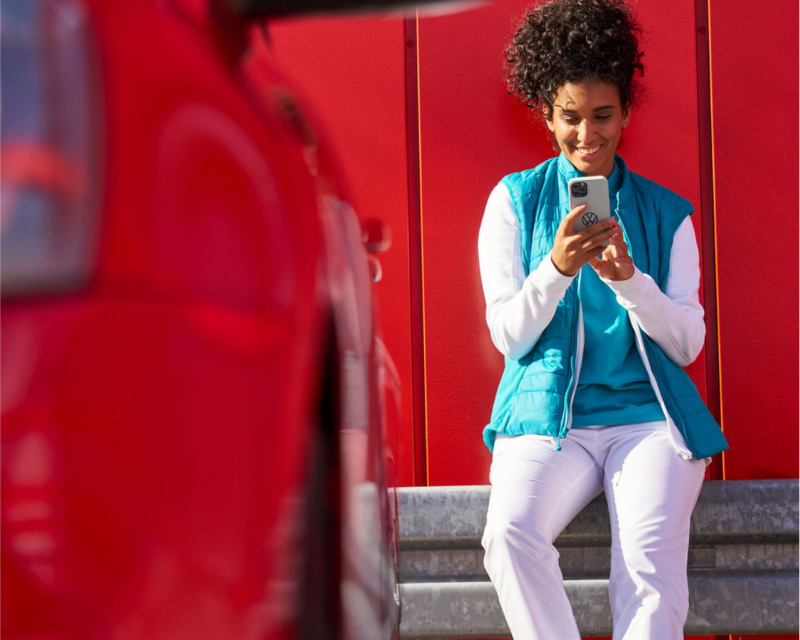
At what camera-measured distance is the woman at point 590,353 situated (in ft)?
6.23

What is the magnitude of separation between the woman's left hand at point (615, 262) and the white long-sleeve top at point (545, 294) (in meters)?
0.02

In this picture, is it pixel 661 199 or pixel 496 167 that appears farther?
pixel 496 167

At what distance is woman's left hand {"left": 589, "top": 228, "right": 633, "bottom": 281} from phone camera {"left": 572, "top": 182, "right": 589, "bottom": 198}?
0.13m

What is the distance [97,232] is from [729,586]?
2064 millimetres

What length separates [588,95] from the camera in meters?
2.40

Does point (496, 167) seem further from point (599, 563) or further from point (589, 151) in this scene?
point (599, 563)

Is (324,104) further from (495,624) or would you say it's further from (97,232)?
(97,232)

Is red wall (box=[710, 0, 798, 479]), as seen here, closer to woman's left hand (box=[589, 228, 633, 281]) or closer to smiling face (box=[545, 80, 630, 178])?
smiling face (box=[545, 80, 630, 178])

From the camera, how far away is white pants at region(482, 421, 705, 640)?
6.07 ft

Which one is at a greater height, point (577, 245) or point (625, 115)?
point (625, 115)

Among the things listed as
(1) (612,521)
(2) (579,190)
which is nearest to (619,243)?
(2) (579,190)

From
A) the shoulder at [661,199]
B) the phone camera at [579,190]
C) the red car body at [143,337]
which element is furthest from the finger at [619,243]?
the red car body at [143,337]

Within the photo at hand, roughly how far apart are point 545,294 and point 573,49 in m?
0.81

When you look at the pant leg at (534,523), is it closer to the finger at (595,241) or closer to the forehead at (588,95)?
the finger at (595,241)
